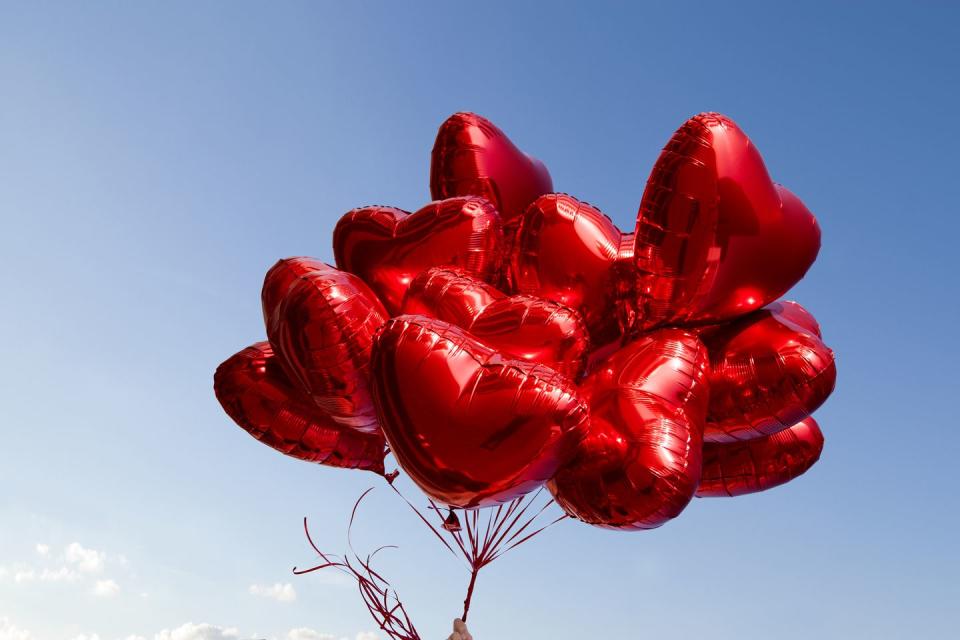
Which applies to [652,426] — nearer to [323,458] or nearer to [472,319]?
[472,319]

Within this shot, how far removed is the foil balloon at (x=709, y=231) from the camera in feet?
9.97

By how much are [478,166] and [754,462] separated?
161 cm

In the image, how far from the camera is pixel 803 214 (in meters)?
3.37

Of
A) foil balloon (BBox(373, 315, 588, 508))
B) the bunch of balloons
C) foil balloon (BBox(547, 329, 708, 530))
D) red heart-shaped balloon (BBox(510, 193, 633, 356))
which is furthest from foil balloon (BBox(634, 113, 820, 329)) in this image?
foil balloon (BBox(373, 315, 588, 508))

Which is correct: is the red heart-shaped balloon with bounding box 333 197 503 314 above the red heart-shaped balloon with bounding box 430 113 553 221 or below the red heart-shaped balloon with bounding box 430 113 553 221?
below

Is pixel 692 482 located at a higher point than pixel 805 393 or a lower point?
lower

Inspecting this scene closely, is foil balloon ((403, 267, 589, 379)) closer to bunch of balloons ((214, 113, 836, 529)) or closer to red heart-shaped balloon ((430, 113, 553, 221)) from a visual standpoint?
bunch of balloons ((214, 113, 836, 529))

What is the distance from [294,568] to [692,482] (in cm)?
161

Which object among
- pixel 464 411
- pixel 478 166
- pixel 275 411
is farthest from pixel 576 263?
pixel 275 411

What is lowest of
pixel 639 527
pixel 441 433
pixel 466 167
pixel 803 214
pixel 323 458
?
pixel 639 527

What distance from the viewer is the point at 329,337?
2863 millimetres

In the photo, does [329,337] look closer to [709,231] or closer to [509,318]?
[509,318]

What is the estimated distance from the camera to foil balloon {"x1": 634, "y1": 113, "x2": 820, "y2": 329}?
3039 mm

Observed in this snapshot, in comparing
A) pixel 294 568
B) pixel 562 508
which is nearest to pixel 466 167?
pixel 562 508
